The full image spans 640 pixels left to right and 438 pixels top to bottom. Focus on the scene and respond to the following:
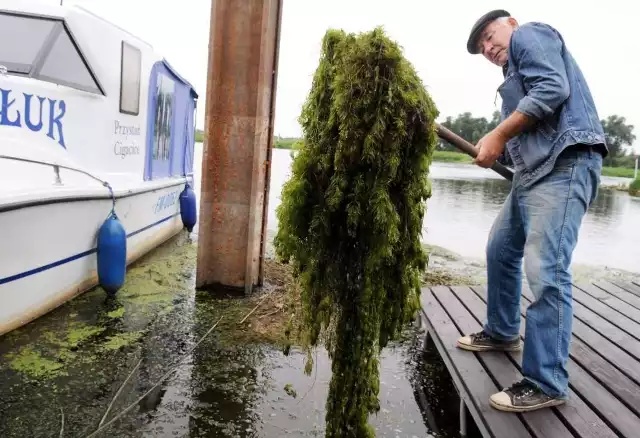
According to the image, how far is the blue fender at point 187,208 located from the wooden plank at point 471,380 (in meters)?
5.74

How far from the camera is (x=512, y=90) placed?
2.94 m

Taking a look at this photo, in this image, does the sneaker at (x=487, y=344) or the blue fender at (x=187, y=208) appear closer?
the sneaker at (x=487, y=344)

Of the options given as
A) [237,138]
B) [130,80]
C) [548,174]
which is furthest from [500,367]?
[130,80]

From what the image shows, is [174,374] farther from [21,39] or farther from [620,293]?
[620,293]

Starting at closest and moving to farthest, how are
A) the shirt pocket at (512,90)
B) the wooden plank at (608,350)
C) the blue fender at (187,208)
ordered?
the shirt pocket at (512,90)
the wooden plank at (608,350)
the blue fender at (187,208)

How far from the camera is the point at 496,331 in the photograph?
11.5 feet

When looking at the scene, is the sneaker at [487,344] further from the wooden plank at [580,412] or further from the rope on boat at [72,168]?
the rope on boat at [72,168]

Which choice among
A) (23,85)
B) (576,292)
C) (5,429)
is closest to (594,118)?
(576,292)

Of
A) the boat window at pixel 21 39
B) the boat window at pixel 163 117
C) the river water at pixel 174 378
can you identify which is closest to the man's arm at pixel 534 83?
the river water at pixel 174 378

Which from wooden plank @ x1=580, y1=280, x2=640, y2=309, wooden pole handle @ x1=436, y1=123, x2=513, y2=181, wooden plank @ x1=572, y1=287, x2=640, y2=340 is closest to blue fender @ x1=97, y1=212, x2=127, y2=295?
wooden pole handle @ x1=436, y1=123, x2=513, y2=181

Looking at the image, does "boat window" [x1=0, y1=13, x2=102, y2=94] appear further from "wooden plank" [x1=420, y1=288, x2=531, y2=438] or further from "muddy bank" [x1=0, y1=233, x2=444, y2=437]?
"wooden plank" [x1=420, y1=288, x2=531, y2=438]

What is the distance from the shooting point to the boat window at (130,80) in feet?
20.7

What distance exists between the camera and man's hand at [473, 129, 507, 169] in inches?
108

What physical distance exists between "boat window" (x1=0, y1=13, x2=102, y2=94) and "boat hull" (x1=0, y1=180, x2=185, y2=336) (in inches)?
50.9
